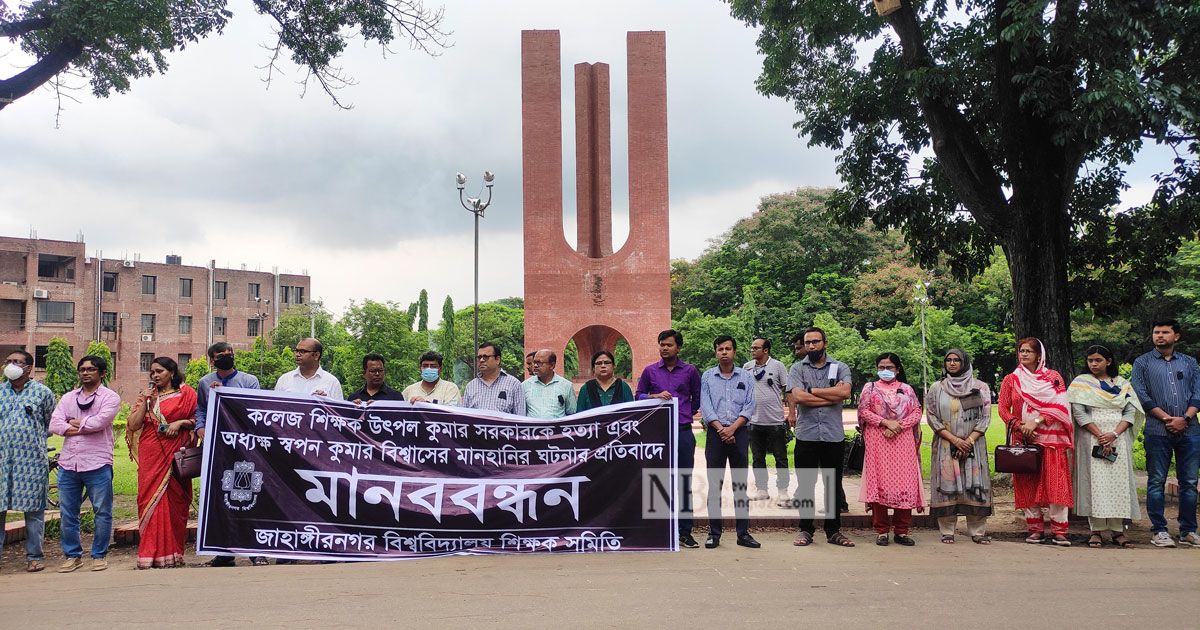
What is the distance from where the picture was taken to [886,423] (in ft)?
21.3

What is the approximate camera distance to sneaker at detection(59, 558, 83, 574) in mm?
5742

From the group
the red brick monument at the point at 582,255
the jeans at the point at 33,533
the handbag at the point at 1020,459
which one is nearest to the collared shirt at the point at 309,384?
the jeans at the point at 33,533

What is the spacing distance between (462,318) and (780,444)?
48210mm

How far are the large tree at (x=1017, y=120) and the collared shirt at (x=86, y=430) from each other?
27.2 feet

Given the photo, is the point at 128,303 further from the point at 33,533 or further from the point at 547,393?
the point at 547,393

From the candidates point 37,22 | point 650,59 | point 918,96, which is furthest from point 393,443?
point 650,59

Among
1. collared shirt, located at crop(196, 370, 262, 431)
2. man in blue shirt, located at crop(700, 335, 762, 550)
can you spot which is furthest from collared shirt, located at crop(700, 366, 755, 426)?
collared shirt, located at crop(196, 370, 262, 431)

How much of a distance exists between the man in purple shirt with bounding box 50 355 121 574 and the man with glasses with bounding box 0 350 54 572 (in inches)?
9.1

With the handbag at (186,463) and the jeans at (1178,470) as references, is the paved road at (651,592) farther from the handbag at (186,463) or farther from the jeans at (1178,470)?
the handbag at (186,463)

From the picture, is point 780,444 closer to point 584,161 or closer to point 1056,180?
point 1056,180

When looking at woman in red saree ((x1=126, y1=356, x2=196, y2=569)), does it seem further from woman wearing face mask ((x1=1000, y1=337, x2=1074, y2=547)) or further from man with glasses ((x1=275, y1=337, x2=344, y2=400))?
woman wearing face mask ((x1=1000, y1=337, x2=1074, y2=547))

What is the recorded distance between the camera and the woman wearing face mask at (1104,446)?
642 cm

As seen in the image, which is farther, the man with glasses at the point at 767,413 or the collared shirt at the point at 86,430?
the man with glasses at the point at 767,413

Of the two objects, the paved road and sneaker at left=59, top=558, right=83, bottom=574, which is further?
sneaker at left=59, top=558, right=83, bottom=574
